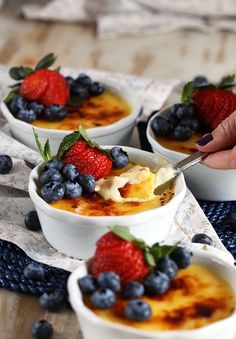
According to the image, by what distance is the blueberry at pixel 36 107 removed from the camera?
2.43 meters

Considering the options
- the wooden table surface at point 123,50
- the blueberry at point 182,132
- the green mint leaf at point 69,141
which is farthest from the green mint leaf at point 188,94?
the wooden table surface at point 123,50

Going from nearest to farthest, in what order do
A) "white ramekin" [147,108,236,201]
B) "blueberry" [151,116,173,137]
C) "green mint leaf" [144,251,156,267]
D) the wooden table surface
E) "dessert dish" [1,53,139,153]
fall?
"green mint leaf" [144,251,156,267] → "white ramekin" [147,108,236,201] → "blueberry" [151,116,173,137] → "dessert dish" [1,53,139,153] → the wooden table surface

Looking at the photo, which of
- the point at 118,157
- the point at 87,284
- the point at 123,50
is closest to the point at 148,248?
the point at 87,284

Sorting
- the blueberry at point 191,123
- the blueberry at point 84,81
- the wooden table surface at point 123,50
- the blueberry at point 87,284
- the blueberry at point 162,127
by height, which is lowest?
the wooden table surface at point 123,50

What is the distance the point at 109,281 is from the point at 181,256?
186 millimetres

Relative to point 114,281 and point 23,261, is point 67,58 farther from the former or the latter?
point 114,281

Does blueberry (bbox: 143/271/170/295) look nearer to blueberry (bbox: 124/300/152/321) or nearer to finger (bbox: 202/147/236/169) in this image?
blueberry (bbox: 124/300/152/321)

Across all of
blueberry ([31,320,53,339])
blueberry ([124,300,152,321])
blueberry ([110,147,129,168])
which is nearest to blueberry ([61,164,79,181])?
blueberry ([110,147,129,168])

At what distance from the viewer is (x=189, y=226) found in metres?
2.10

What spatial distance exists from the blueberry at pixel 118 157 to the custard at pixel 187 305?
0.46 meters

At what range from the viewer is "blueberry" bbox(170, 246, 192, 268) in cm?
170

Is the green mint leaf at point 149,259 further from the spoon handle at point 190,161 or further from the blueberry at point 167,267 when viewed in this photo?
the spoon handle at point 190,161

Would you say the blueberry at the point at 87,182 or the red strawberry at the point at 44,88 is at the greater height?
the blueberry at the point at 87,182

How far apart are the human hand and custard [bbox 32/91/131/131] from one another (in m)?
0.42
